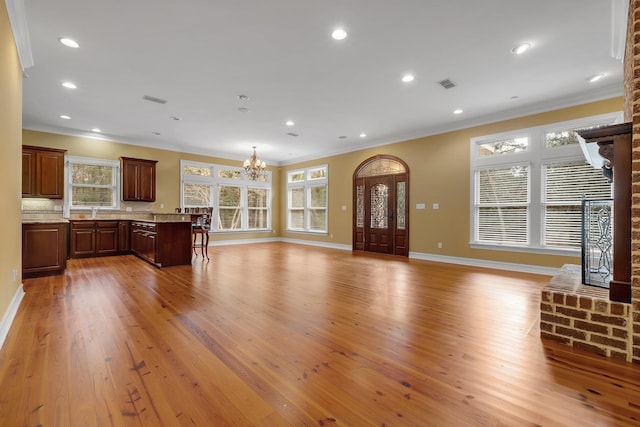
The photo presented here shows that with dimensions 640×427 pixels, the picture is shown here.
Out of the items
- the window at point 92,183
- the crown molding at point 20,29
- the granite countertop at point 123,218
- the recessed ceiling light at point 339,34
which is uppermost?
the recessed ceiling light at point 339,34

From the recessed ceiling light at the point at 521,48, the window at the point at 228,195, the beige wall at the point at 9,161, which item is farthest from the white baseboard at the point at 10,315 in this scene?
the recessed ceiling light at the point at 521,48

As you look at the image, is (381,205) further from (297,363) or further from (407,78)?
(297,363)

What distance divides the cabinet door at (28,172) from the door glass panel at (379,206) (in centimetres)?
766

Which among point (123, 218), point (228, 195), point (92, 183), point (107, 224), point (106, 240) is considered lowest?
point (106, 240)

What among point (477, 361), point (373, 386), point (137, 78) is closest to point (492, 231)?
point (477, 361)

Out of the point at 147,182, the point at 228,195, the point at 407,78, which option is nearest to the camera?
the point at 407,78

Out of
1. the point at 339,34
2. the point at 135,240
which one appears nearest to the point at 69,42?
the point at 339,34

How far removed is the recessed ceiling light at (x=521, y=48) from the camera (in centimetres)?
333

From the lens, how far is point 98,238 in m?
6.59

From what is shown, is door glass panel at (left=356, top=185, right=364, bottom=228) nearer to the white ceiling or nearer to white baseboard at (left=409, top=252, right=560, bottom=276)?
white baseboard at (left=409, top=252, right=560, bottom=276)

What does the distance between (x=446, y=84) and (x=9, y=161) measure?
17.6 ft

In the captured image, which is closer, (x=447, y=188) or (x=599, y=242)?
(x=599, y=242)

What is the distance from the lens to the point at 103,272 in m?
4.91

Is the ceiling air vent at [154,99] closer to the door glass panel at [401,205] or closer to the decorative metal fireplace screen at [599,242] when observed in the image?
the door glass panel at [401,205]
